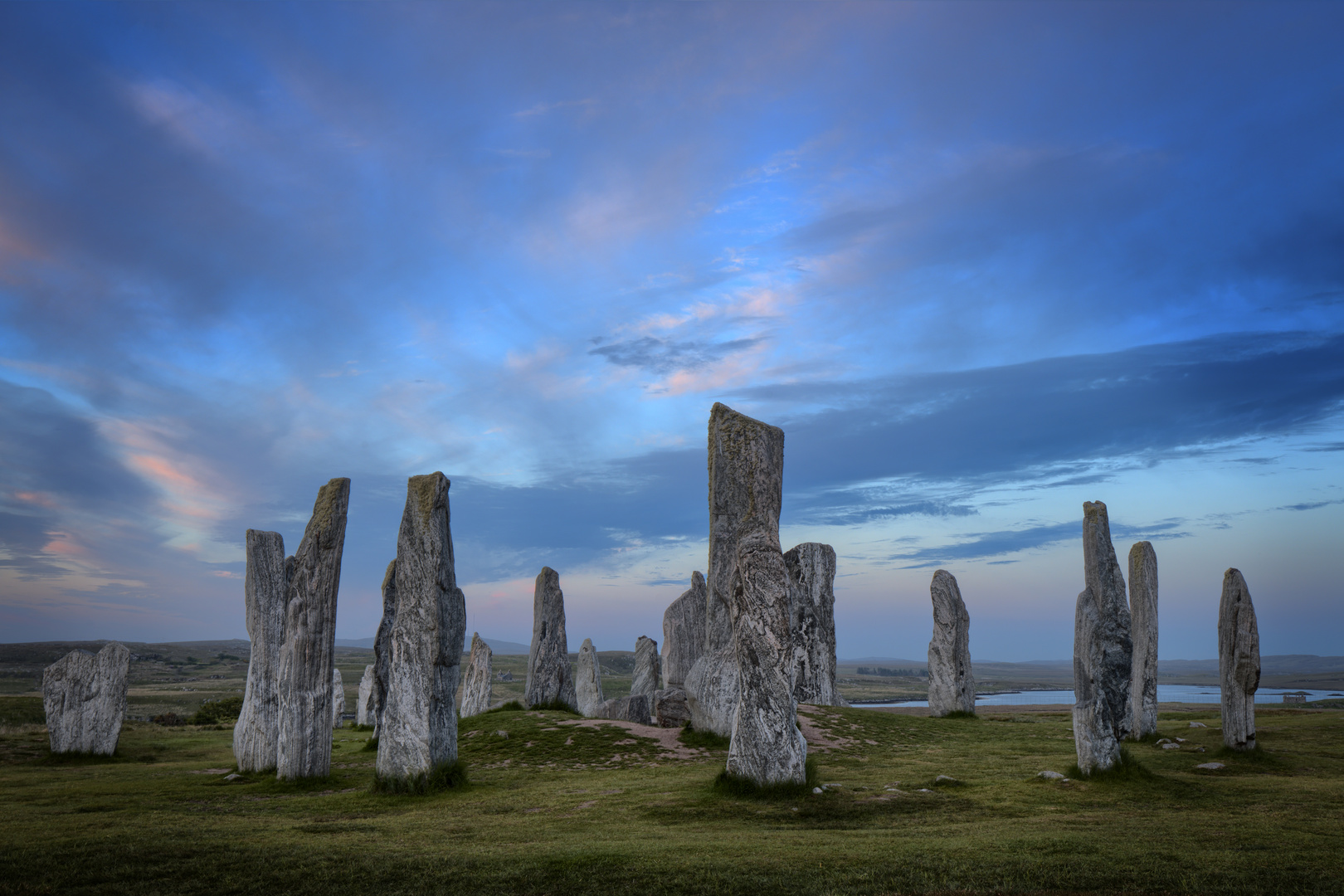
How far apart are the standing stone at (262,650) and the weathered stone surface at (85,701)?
515 centimetres

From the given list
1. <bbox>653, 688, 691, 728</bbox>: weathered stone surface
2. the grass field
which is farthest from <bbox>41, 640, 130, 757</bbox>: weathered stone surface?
<bbox>653, 688, 691, 728</bbox>: weathered stone surface

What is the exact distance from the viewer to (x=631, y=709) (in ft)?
79.4

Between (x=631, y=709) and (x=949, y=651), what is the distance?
1285 cm

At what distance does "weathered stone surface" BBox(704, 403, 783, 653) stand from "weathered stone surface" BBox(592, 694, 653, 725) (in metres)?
6.93

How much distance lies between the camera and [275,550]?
17.2 meters

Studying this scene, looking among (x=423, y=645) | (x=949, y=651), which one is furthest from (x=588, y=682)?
(x=423, y=645)

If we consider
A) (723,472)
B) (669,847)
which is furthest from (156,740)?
(669,847)

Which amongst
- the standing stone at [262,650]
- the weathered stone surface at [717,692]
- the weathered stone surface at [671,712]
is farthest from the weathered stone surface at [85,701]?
the weathered stone surface at [717,692]

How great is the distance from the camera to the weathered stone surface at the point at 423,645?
14008mm

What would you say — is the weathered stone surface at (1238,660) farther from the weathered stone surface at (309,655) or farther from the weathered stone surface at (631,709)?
the weathered stone surface at (309,655)

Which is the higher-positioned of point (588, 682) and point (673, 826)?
point (673, 826)

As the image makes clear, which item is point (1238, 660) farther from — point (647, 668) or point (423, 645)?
point (647, 668)

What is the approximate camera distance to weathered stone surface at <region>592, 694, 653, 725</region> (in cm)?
2420

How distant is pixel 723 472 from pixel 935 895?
34.9 feet
